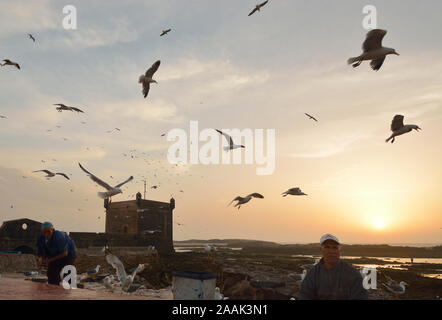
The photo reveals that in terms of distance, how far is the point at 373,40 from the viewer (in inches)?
402

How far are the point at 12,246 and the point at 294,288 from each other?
27.3 m

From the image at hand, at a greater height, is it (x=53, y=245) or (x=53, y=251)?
(x=53, y=245)

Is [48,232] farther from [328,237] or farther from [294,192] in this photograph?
[294,192]

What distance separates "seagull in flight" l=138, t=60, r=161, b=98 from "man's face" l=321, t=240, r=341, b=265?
939cm

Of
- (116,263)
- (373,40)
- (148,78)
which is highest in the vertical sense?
(373,40)

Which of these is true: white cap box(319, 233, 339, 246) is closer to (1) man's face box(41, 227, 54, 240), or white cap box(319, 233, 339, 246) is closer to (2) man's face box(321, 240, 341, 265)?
(2) man's face box(321, 240, 341, 265)

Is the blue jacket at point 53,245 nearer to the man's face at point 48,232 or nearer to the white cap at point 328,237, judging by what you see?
the man's face at point 48,232

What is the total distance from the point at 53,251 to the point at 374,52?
30.6 ft

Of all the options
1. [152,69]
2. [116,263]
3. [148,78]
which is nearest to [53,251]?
[116,263]

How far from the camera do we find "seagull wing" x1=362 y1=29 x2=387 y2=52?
10000mm

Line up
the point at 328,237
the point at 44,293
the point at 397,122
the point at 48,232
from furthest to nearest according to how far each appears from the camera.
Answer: the point at 397,122
the point at 48,232
the point at 44,293
the point at 328,237

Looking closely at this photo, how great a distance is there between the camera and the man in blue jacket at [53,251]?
7871 millimetres
